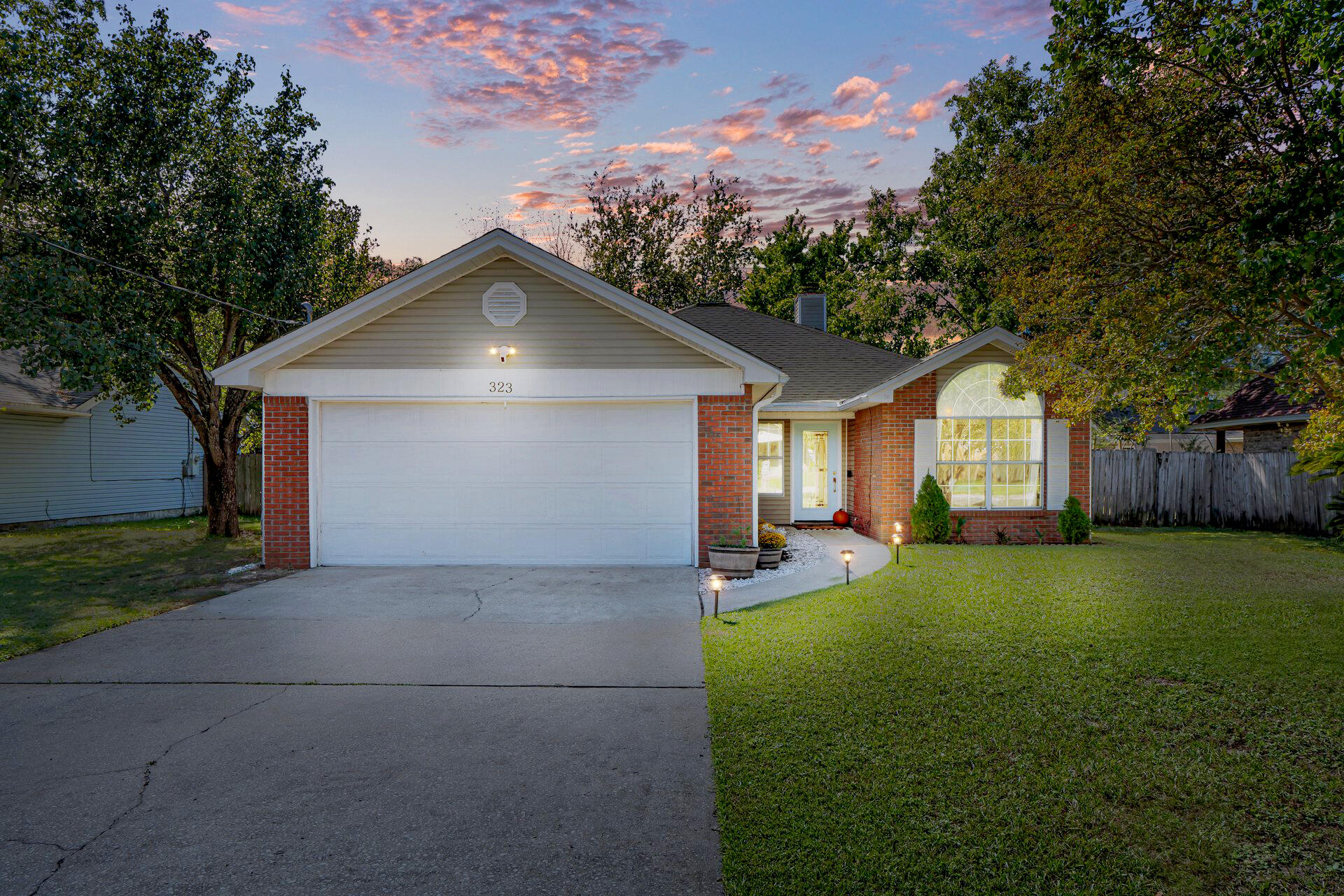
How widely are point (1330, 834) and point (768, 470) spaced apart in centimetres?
1326

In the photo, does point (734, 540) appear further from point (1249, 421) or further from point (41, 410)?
point (1249, 421)

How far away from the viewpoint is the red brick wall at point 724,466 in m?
10.7

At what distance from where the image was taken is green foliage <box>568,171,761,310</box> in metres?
35.0

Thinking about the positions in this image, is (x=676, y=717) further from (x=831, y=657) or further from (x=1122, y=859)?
(x=1122, y=859)

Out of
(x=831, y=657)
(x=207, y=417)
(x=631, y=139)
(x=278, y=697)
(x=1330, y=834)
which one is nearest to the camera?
(x=1330, y=834)

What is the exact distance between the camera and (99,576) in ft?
35.2

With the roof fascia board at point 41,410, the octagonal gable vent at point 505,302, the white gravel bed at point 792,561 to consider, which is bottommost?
the white gravel bed at point 792,561

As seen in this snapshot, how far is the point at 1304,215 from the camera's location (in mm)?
6180

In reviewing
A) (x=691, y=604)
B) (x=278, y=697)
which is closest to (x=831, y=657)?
(x=691, y=604)

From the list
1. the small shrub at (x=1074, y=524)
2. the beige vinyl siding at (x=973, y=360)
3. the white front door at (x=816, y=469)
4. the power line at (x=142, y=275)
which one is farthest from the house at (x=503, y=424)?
the small shrub at (x=1074, y=524)

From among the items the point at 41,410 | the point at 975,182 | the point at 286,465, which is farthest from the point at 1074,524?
the point at 41,410

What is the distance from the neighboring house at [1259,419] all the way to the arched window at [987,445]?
787 centimetres

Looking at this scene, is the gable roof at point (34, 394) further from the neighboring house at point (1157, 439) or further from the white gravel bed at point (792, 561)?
the neighboring house at point (1157, 439)

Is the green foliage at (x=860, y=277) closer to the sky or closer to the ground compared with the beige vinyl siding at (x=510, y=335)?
closer to the sky
